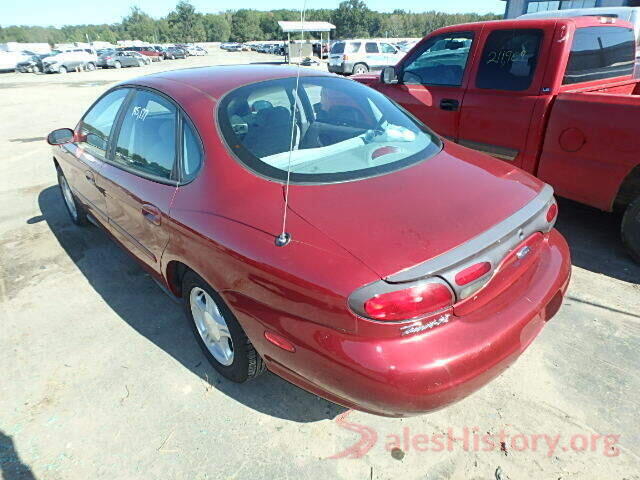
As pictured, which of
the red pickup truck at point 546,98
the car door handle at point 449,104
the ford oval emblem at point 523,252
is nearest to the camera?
the ford oval emblem at point 523,252

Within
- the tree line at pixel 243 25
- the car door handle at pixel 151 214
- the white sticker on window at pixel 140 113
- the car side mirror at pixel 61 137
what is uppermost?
the tree line at pixel 243 25

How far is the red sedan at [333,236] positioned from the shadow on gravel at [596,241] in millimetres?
1464

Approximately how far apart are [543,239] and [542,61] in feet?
7.21

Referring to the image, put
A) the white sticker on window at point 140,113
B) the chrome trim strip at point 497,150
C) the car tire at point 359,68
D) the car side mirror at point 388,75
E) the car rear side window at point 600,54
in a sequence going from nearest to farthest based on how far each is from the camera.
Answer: the white sticker on window at point 140,113
the car rear side window at point 600,54
the chrome trim strip at point 497,150
the car side mirror at point 388,75
the car tire at point 359,68

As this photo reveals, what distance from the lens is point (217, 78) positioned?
106 inches

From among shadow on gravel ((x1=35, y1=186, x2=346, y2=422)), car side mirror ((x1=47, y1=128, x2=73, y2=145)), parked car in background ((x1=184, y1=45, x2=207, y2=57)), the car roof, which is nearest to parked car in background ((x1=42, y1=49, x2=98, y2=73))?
parked car in background ((x1=184, y1=45, x2=207, y2=57))

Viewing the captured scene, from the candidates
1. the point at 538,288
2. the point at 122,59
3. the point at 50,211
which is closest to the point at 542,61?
the point at 538,288

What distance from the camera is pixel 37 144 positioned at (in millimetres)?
8781

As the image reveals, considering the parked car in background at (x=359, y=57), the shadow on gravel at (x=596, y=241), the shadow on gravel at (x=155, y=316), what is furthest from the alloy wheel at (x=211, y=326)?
the parked car in background at (x=359, y=57)

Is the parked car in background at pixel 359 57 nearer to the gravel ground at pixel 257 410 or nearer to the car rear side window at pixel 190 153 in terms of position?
the gravel ground at pixel 257 410

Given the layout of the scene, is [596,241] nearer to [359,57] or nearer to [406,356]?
[406,356]

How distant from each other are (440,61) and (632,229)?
2.47 meters

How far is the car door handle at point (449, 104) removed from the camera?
4.22 metres

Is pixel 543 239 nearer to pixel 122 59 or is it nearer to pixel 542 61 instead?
pixel 542 61
